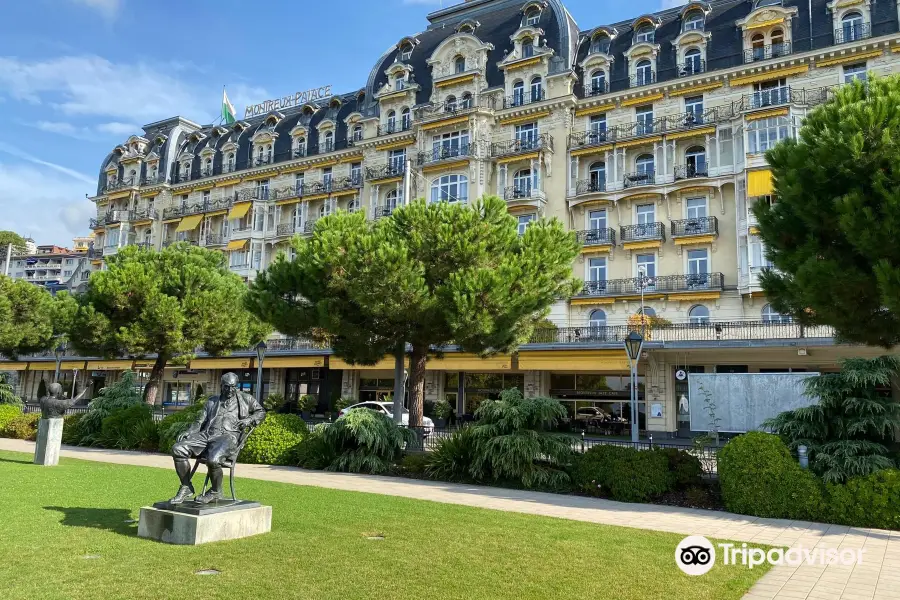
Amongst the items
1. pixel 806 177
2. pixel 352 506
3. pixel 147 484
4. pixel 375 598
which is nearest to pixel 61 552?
pixel 375 598

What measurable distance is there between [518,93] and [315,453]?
24.3 meters

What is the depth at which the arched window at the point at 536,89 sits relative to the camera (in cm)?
3275

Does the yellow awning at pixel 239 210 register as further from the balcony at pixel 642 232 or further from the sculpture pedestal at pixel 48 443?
the sculpture pedestal at pixel 48 443

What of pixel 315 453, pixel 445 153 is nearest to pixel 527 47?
pixel 445 153

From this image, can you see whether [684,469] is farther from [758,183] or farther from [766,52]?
[766,52]

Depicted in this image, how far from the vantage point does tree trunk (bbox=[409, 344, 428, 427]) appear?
18.0 m

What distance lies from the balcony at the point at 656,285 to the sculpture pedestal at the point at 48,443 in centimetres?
1979

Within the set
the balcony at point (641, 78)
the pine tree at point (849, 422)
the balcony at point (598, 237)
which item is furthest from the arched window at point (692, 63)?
the pine tree at point (849, 422)

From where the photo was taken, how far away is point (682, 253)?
28984 mm

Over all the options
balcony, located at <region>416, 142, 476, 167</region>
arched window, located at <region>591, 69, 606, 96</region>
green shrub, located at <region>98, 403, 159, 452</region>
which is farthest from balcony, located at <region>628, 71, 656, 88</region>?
green shrub, located at <region>98, 403, 159, 452</region>

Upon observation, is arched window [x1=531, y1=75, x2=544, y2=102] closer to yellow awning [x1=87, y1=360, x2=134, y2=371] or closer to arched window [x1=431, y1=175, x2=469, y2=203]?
arched window [x1=431, y1=175, x2=469, y2=203]

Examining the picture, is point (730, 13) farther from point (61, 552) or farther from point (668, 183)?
point (61, 552)

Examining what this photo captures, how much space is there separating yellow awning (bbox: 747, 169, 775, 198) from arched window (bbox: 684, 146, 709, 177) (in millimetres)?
2403

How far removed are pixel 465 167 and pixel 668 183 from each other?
1028 cm
